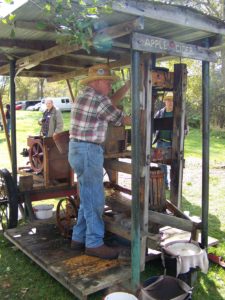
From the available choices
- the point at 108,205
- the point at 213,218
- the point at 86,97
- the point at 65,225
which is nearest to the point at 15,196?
the point at 65,225

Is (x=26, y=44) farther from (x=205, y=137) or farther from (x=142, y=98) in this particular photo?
(x=205, y=137)

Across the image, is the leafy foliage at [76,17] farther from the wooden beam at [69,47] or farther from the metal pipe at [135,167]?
the metal pipe at [135,167]

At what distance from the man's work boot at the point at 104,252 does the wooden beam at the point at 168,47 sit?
7.25 feet

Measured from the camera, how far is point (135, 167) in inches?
149

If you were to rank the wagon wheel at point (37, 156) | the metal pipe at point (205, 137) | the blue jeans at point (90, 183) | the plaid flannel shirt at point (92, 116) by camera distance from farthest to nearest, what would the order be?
1. the wagon wheel at point (37, 156)
2. the metal pipe at point (205, 137)
3. the blue jeans at point (90, 183)
4. the plaid flannel shirt at point (92, 116)

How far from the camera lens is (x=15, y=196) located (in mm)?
5609

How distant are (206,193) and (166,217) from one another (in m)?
0.67

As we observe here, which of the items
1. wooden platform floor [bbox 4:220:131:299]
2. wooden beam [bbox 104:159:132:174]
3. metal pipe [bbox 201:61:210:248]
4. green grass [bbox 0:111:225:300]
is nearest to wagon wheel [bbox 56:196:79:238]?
wooden platform floor [bbox 4:220:131:299]

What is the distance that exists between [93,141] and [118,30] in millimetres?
1174

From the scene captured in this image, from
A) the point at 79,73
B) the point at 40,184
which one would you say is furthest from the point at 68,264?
the point at 79,73

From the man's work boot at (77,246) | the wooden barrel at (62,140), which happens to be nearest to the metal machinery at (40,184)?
the wooden barrel at (62,140)

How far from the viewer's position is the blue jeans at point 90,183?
13.7ft

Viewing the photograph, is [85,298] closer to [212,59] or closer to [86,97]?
[86,97]

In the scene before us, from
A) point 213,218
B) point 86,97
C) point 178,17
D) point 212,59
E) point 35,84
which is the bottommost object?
point 213,218
